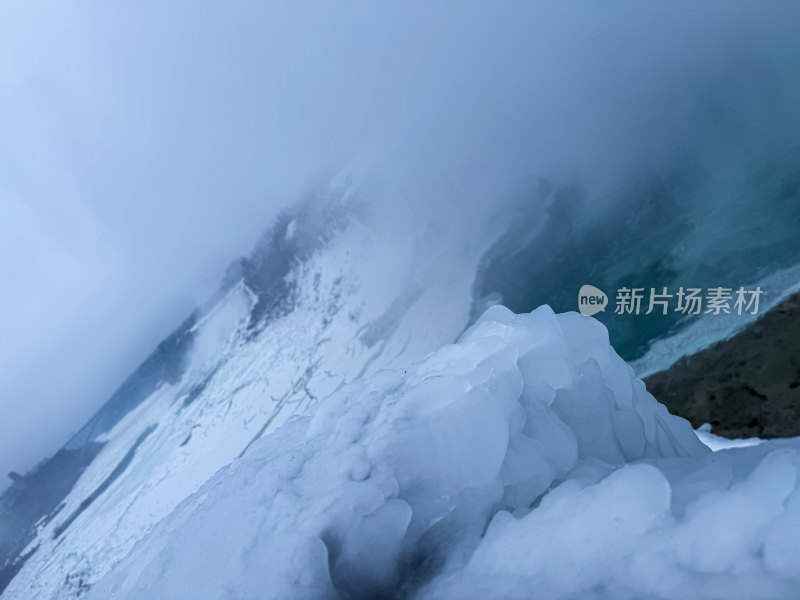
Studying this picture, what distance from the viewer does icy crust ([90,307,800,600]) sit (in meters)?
1.98

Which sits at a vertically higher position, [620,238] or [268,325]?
[268,325]

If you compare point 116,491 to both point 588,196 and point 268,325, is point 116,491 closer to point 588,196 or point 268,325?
point 268,325

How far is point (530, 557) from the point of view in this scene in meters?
2.27

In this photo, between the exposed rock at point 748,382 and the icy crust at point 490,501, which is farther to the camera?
the exposed rock at point 748,382

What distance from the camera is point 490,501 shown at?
2.78 m

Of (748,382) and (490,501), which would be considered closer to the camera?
(490,501)

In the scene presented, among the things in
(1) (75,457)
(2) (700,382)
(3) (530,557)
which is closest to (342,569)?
(3) (530,557)

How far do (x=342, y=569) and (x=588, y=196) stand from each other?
817 inches

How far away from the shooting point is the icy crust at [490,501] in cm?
198

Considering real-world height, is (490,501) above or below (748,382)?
above

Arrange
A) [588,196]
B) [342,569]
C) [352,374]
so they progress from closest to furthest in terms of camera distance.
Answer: [342,569] < [588,196] < [352,374]

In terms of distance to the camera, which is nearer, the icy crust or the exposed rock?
the icy crust

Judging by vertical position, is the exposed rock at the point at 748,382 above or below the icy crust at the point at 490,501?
Answer: below

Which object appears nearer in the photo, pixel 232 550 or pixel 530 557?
pixel 530 557
